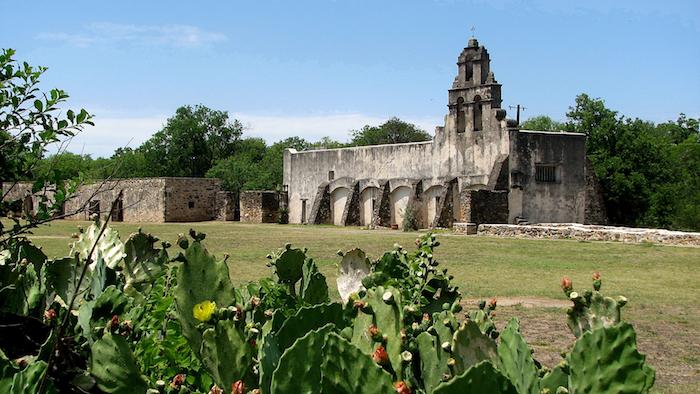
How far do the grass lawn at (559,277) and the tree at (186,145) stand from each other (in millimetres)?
37051

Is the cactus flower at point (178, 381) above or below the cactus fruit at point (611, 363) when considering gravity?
below

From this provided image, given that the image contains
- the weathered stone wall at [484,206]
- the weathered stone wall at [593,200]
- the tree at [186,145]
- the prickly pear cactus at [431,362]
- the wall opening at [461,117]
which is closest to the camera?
the prickly pear cactus at [431,362]

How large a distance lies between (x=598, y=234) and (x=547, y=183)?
646 cm

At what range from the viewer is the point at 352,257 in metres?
3.07

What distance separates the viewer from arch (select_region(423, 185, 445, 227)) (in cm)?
3047

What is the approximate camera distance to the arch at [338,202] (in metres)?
34.6

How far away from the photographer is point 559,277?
42.7 feet

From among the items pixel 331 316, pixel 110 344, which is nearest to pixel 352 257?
pixel 331 316

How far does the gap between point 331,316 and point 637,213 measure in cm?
3223

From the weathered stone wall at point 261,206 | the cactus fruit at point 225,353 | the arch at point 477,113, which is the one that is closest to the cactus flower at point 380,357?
the cactus fruit at point 225,353

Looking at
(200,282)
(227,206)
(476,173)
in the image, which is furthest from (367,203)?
(200,282)

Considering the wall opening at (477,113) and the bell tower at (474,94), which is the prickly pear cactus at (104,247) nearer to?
the bell tower at (474,94)

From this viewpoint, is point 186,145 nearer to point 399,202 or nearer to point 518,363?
point 399,202

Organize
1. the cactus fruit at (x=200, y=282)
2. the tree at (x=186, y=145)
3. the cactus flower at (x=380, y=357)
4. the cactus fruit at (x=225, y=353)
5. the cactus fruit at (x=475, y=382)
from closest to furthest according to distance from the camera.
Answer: the cactus fruit at (x=475, y=382) → the cactus flower at (x=380, y=357) → the cactus fruit at (x=225, y=353) → the cactus fruit at (x=200, y=282) → the tree at (x=186, y=145)
